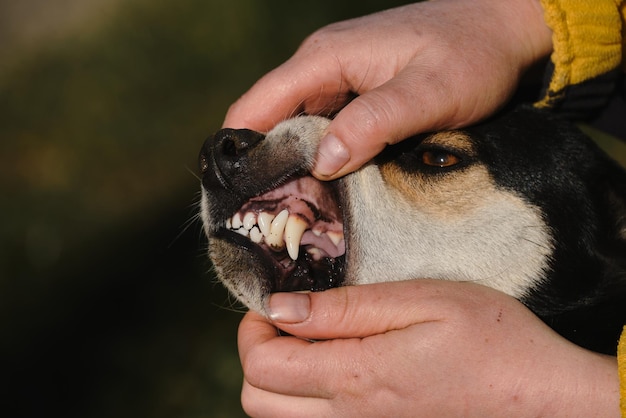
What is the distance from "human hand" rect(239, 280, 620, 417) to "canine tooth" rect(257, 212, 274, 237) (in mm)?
A: 318

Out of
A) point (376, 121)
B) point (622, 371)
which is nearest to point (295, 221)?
point (376, 121)

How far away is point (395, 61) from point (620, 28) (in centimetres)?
104

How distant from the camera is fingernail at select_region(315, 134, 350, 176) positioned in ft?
9.20

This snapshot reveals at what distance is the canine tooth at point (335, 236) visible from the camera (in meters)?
3.21

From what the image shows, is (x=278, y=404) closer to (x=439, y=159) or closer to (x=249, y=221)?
(x=249, y=221)

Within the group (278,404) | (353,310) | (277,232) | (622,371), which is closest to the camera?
(622,371)

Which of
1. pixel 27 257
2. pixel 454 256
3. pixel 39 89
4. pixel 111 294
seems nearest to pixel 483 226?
pixel 454 256

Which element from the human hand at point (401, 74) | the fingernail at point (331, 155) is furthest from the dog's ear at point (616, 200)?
the fingernail at point (331, 155)

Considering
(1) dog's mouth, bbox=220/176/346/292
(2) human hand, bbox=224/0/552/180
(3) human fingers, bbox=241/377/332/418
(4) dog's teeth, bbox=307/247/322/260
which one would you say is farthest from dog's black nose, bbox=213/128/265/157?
(3) human fingers, bbox=241/377/332/418

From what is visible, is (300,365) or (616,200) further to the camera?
(616,200)

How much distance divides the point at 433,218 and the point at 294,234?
A: 0.56 metres

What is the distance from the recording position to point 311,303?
2809 millimetres

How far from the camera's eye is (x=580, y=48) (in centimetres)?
333

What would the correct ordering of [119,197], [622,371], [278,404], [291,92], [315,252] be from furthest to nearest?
[119,197]
[291,92]
[315,252]
[278,404]
[622,371]
